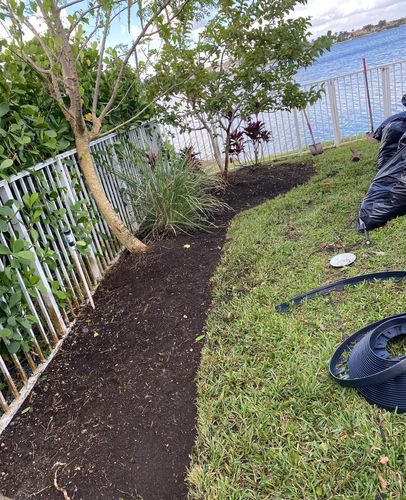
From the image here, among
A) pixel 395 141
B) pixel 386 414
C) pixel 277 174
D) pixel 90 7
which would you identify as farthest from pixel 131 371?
pixel 277 174

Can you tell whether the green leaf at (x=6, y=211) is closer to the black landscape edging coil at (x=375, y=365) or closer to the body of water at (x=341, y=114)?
the black landscape edging coil at (x=375, y=365)

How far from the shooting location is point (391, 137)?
3.92 m

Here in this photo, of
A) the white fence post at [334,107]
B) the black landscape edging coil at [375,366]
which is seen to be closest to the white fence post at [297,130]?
the white fence post at [334,107]

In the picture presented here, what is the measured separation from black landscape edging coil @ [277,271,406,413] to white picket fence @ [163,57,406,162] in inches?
213

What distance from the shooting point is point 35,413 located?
2.11 metres

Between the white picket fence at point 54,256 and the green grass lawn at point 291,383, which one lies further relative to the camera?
the white picket fence at point 54,256

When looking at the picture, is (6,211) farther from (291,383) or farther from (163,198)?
(163,198)

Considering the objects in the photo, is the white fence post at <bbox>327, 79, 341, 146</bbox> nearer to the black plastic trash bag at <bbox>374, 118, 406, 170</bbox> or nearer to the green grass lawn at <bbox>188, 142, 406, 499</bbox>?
the black plastic trash bag at <bbox>374, 118, 406, 170</bbox>

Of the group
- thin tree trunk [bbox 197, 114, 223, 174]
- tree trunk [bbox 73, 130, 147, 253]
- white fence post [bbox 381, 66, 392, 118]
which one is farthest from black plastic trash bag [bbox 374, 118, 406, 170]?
white fence post [bbox 381, 66, 392, 118]

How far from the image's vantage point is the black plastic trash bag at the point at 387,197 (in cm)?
333

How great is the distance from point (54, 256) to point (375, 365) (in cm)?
216

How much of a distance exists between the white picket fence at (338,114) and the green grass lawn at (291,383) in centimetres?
424

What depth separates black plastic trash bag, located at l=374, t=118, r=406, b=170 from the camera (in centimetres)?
385

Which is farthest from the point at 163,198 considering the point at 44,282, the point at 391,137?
the point at 391,137
